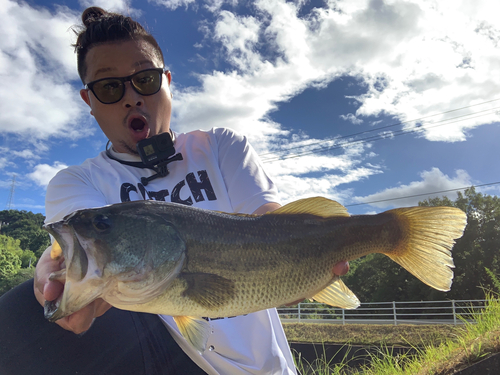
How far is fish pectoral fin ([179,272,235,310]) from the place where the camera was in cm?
164

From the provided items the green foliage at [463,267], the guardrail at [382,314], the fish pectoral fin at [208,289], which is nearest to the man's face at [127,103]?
the fish pectoral fin at [208,289]

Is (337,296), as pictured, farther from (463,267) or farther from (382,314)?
(463,267)

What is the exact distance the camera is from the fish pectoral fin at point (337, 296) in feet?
6.61

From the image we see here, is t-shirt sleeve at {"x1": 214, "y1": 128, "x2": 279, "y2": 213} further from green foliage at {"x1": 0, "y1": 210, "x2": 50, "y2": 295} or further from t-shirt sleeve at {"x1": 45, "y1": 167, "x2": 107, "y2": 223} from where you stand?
green foliage at {"x1": 0, "y1": 210, "x2": 50, "y2": 295}

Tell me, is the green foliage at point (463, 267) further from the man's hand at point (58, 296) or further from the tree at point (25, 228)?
the tree at point (25, 228)

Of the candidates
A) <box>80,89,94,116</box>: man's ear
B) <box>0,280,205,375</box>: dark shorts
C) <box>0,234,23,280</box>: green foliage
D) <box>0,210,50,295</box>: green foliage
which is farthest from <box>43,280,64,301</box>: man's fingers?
<box>0,234,23,280</box>: green foliage

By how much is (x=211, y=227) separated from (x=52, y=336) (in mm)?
1783

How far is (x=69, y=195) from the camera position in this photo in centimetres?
237

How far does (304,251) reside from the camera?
6.27 ft

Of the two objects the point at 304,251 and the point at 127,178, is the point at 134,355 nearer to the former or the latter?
the point at 127,178

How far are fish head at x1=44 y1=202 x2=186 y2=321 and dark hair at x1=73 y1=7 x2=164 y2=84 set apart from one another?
72.2 inches

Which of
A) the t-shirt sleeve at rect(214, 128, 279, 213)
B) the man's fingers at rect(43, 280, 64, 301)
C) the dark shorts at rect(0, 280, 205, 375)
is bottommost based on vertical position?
the dark shorts at rect(0, 280, 205, 375)

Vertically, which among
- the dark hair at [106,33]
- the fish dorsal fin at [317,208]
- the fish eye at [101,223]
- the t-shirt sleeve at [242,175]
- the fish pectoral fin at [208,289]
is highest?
the dark hair at [106,33]

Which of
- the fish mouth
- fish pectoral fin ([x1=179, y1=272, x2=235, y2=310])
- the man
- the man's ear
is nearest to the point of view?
the fish mouth
